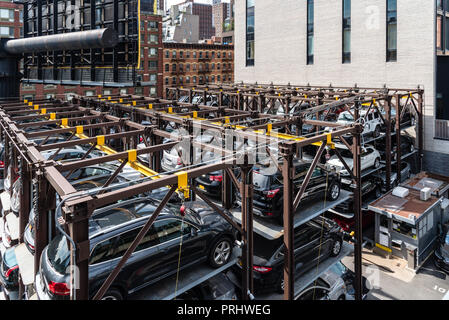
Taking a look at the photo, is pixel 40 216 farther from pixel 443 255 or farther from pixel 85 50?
pixel 85 50

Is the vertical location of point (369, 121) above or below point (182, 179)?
above

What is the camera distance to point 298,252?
898 cm

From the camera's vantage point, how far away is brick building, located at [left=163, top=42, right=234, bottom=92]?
218 feet

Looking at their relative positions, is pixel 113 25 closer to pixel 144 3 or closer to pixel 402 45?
pixel 144 3

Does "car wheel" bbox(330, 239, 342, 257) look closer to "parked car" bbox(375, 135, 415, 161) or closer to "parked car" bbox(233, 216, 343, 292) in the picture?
"parked car" bbox(233, 216, 343, 292)

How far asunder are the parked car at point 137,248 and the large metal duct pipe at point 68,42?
12413 mm

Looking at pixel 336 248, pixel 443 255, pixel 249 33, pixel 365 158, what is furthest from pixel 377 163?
pixel 249 33

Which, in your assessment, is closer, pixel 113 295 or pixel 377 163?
pixel 113 295

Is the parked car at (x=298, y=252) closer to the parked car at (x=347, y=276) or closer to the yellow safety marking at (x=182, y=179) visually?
Answer: the parked car at (x=347, y=276)

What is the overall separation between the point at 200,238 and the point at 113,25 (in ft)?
50.7

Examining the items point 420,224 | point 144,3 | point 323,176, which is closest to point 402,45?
point 420,224

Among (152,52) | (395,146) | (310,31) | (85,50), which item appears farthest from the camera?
(152,52)

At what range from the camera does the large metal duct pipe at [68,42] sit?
1702cm

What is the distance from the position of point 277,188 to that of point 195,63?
216 ft
